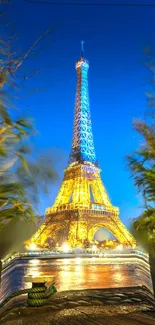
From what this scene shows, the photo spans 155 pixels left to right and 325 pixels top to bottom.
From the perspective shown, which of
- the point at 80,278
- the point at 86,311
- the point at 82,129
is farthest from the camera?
the point at 82,129

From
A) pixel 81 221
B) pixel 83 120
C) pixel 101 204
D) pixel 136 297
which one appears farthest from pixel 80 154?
pixel 136 297

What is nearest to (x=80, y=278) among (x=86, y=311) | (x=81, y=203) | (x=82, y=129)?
(x=86, y=311)

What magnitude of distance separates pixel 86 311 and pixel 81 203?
32.2 metres

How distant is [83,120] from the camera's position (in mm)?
47406

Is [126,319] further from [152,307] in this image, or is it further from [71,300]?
[71,300]

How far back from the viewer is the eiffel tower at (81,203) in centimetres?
3572

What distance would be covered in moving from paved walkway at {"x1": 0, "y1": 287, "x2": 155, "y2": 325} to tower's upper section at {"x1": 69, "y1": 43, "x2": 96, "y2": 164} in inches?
1462

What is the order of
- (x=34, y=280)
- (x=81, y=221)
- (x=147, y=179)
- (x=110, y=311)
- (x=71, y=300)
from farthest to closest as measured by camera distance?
(x=81, y=221)
(x=71, y=300)
(x=34, y=280)
(x=110, y=311)
(x=147, y=179)

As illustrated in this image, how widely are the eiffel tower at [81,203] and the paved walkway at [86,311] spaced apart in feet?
86.9

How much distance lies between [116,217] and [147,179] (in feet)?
119

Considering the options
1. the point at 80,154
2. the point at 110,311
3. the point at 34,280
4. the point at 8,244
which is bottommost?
the point at 110,311

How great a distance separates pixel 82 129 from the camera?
154 feet

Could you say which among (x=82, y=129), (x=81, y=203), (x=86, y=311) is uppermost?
(x=82, y=129)

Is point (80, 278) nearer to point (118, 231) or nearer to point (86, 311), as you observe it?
point (86, 311)
